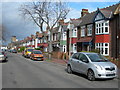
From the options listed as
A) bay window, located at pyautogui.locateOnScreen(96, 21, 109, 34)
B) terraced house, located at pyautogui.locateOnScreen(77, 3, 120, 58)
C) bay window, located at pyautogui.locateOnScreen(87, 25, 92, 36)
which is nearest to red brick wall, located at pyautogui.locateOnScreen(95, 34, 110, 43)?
terraced house, located at pyautogui.locateOnScreen(77, 3, 120, 58)

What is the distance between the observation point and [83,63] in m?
10.8

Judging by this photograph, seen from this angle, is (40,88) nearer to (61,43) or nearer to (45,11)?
(45,11)

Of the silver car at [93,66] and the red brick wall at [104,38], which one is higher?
the red brick wall at [104,38]

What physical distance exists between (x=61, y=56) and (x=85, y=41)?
555 cm

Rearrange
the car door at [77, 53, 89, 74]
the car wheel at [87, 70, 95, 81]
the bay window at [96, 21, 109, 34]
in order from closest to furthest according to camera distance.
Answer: the car wheel at [87, 70, 95, 81]
the car door at [77, 53, 89, 74]
the bay window at [96, 21, 109, 34]

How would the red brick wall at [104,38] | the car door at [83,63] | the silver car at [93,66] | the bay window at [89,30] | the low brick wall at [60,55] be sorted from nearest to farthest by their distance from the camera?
the silver car at [93,66] < the car door at [83,63] < the red brick wall at [104,38] < the bay window at [89,30] < the low brick wall at [60,55]

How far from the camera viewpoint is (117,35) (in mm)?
22422

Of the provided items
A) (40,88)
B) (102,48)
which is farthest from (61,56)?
(40,88)

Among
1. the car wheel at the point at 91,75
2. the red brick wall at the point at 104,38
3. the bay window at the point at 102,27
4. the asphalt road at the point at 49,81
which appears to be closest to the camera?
the asphalt road at the point at 49,81

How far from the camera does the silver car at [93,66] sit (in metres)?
9.62

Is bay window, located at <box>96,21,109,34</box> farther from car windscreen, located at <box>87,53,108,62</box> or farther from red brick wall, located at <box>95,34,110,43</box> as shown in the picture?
car windscreen, located at <box>87,53,108,62</box>

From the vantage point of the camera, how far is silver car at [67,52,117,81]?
31.6 ft

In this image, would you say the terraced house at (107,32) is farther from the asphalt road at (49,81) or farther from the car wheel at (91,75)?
the car wheel at (91,75)

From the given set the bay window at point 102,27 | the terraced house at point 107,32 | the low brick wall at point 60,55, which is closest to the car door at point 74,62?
the terraced house at point 107,32
